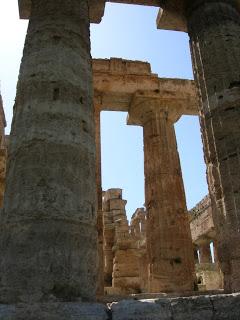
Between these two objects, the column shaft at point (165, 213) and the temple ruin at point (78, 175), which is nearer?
the temple ruin at point (78, 175)

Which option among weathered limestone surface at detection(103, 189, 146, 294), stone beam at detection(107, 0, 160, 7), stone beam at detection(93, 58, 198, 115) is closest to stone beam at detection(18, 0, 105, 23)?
stone beam at detection(107, 0, 160, 7)

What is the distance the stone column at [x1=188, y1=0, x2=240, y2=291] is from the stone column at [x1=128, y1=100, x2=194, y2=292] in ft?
15.8

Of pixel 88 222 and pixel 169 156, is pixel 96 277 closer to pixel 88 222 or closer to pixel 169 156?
pixel 88 222

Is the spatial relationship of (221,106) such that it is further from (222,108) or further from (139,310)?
(139,310)

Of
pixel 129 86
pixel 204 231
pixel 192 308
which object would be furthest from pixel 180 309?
pixel 204 231

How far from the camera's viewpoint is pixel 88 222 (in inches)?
194

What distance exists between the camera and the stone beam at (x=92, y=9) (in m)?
9.00

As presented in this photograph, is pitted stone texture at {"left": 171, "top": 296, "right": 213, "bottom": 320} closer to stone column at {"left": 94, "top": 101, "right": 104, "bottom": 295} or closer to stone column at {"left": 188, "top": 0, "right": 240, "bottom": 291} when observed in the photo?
stone column at {"left": 188, "top": 0, "right": 240, "bottom": 291}

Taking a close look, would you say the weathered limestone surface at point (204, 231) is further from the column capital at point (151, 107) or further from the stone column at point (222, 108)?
the stone column at point (222, 108)

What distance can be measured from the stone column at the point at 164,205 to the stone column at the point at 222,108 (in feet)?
15.8

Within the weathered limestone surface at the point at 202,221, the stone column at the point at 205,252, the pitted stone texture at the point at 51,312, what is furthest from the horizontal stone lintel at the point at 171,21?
the stone column at the point at 205,252

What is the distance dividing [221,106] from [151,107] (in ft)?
23.5

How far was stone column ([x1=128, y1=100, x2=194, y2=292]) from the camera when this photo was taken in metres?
11.0

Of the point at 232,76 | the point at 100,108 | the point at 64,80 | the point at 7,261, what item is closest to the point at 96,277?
the point at 7,261
